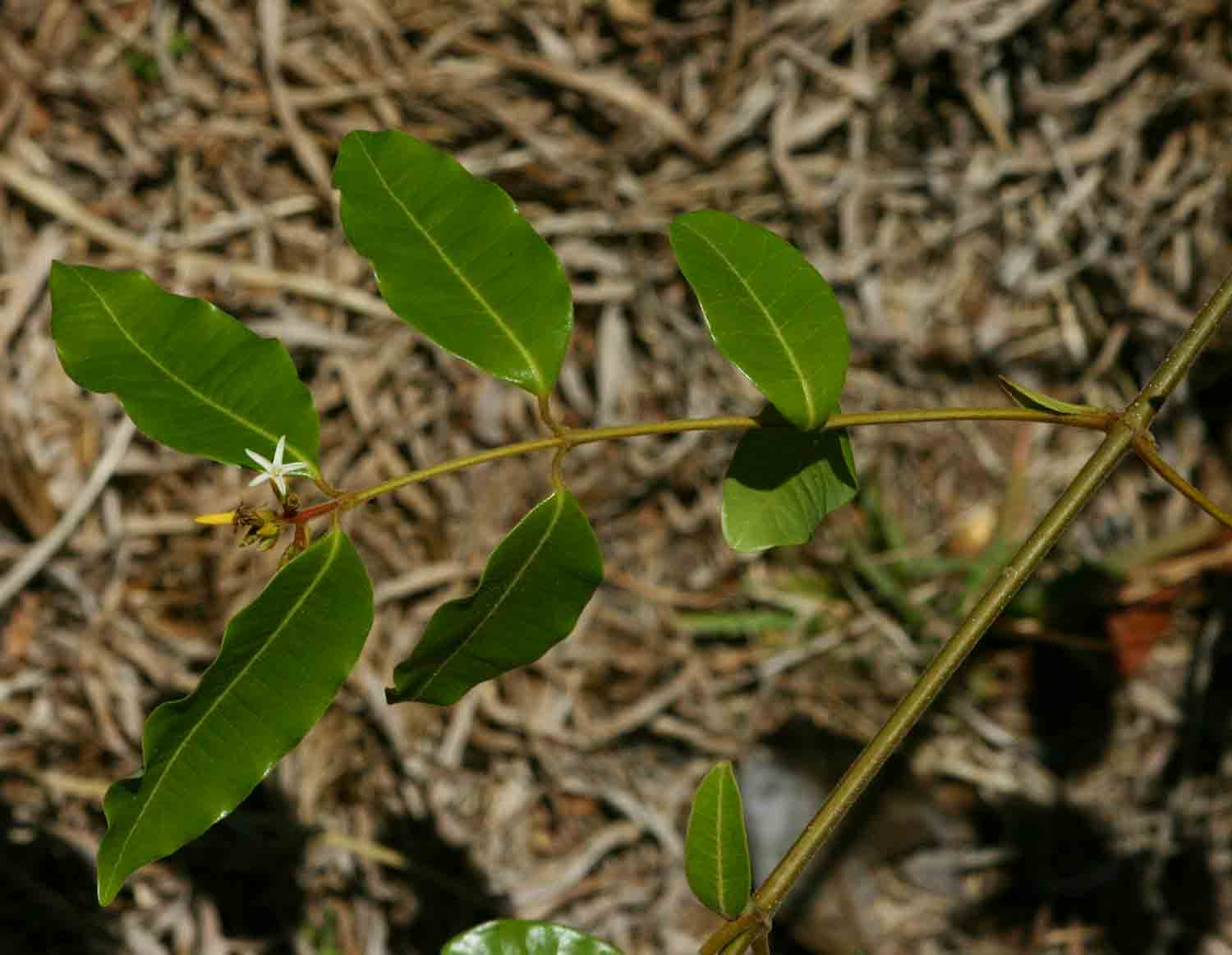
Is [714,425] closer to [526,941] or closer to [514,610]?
[514,610]

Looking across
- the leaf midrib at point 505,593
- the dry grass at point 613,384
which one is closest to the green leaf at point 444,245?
the leaf midrib at point 505,593

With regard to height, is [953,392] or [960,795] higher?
[953,392]

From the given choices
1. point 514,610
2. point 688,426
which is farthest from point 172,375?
point 688,426

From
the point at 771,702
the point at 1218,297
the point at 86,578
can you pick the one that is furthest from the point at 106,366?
the point at 771,702

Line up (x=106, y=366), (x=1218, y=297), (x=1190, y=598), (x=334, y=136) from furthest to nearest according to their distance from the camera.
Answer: (x=334, y=136) < (x=1190, y=598) < (x=1218, y=297) < (x=106, y=366)

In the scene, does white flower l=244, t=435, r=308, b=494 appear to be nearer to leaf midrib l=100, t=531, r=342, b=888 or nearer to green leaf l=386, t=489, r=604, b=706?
leaf midrib l=100, t=531, r=342, b=888

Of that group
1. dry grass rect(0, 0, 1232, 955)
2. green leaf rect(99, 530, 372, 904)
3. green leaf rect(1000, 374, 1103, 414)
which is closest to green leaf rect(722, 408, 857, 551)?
green leaf rect(1000, 374, 1103, 414)

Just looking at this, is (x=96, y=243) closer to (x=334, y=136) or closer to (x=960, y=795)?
(x=334, y=136)
